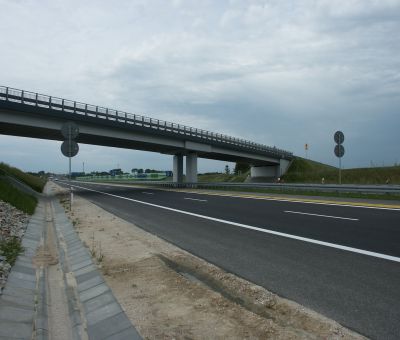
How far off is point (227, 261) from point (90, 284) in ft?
8.29

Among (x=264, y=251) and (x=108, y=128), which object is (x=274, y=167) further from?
(x=264, y=251)

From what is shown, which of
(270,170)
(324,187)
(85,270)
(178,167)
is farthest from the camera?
(270,170)

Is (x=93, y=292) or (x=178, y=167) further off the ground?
(x=178, y=167)

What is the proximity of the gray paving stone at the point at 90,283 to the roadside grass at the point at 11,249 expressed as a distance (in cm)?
148

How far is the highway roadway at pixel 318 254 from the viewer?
14.9ft

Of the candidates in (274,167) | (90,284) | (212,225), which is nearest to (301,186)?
(212,225)

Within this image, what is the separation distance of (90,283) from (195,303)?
2282 mm

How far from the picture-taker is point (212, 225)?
11.8 m

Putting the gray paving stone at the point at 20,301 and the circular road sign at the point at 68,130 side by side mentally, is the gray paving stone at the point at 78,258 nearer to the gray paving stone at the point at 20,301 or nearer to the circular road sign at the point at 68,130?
the gray paving stone at the point at 20,301

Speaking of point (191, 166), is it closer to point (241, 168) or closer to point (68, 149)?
point (68, 149)

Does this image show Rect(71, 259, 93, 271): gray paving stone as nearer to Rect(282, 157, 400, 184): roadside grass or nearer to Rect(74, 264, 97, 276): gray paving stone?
Rect(74, 264, 97, 276): gray paving stone

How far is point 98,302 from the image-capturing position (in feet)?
17.5

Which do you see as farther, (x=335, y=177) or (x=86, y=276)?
(x=335, y=177)

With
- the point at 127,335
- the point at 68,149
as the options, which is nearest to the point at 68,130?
the point at 68,149
